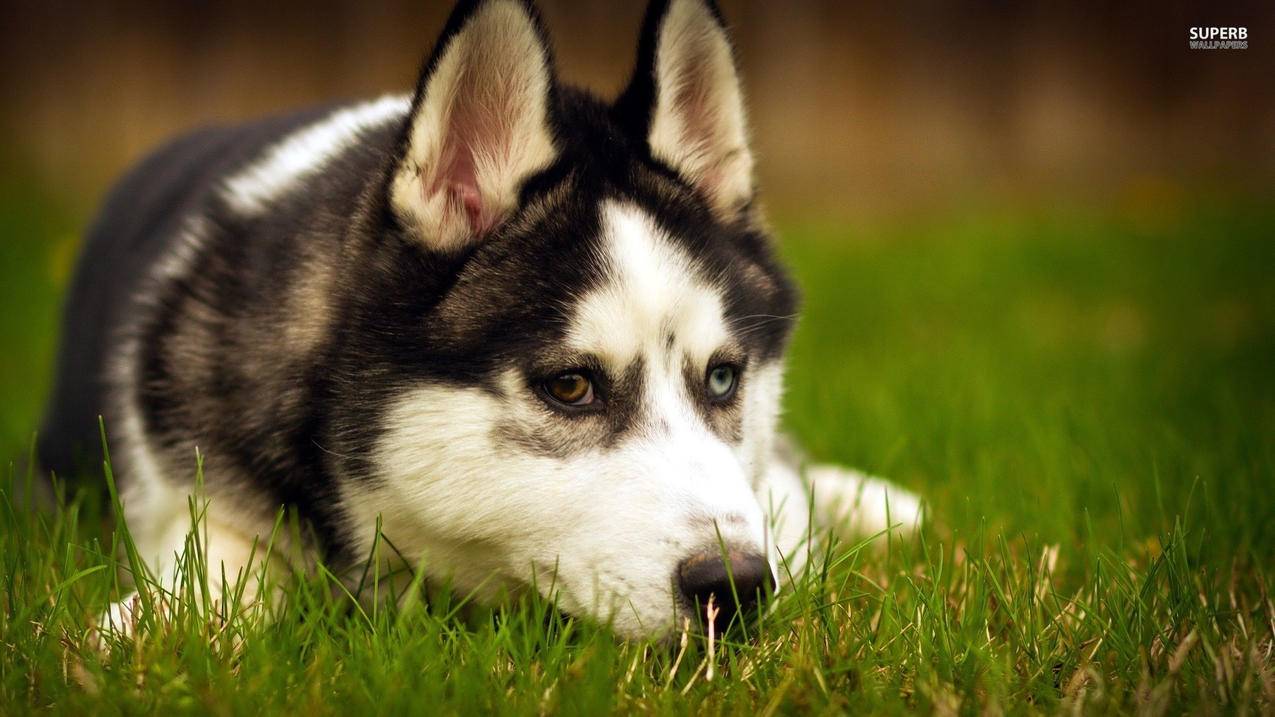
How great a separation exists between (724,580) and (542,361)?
57 cm

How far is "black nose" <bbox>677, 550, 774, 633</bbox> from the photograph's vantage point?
2.11m

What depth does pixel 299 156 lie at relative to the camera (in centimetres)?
300

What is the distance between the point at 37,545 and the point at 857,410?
9.30 feet

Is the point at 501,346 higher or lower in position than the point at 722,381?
higher

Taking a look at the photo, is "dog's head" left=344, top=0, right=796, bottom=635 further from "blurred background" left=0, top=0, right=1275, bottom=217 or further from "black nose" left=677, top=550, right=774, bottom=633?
"blurred background" left=0, top=0, right=1275, bottom=217

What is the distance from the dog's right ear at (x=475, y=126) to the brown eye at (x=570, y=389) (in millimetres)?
364

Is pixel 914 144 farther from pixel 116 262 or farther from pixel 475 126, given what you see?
pixel 475 126

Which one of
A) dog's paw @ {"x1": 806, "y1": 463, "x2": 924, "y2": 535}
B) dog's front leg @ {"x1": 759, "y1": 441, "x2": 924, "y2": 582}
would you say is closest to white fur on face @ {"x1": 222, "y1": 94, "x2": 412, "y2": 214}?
dog's front leg @ {"x1": 759, "y1": 441, "x2": 924, "y2": 582}

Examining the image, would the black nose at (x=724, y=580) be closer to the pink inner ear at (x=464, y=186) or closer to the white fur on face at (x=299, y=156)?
the pink inner ear at (x=464, y=186)

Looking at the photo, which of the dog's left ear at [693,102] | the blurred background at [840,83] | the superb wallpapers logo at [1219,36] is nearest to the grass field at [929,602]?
the dog's left ear at [693,102]

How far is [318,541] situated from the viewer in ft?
8.33

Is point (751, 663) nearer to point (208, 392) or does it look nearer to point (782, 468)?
point (782, 468)

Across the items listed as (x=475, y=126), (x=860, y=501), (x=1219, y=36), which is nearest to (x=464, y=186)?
(x=475, y=126)

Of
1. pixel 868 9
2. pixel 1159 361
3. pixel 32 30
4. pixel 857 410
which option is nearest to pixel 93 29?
pixel 32 30
